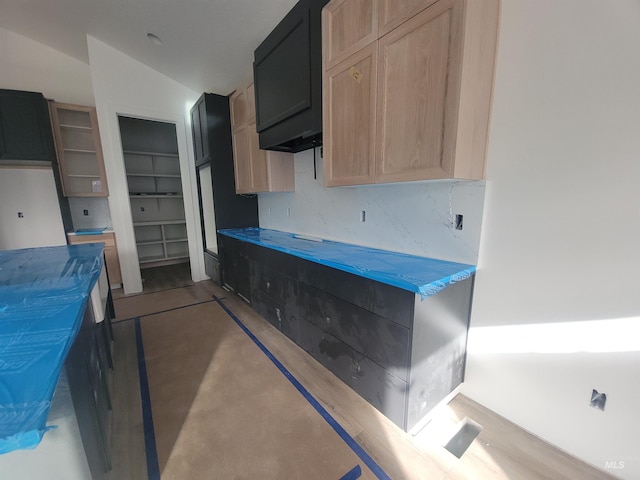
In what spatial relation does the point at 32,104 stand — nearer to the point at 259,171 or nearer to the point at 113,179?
the point at 113,179

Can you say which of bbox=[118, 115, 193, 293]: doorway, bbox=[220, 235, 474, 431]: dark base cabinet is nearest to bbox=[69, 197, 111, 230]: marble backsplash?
bbox=[118, 115, 193, 293]: doorway

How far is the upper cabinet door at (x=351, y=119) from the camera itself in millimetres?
1559

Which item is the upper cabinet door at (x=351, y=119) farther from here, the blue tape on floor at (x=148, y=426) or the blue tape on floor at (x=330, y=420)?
the blue tape on floor at (x=148, y=426)

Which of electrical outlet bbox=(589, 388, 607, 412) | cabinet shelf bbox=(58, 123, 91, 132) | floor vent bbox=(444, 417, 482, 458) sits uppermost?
cabinet shelf bbox=(58, 123, 91, 132)

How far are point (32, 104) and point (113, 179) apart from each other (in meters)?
1.27

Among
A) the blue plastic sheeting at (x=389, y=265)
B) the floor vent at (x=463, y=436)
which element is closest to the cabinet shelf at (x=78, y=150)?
the blue plastic sheeting at (x=389, y=265)

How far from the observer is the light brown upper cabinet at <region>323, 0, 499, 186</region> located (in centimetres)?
120

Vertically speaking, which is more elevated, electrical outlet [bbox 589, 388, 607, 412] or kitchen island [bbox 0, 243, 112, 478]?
kitchen island [bbox 0, 243, 112, 478]

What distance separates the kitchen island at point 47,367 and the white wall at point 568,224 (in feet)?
6.32

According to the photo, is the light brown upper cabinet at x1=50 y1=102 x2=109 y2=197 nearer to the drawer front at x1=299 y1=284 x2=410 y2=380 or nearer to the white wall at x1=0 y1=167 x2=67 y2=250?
the white wall at x1=0 y1=167 x2=67 y2=250

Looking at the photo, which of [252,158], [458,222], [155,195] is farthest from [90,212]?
Answer: [458,222]

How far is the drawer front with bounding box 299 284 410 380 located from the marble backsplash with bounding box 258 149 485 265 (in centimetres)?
63

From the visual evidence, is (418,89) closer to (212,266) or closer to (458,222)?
(458,222)

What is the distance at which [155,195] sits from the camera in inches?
194
